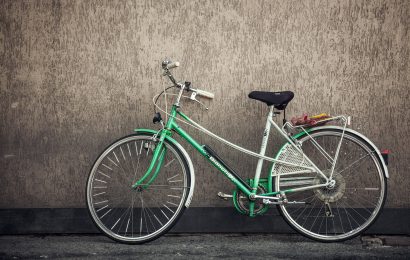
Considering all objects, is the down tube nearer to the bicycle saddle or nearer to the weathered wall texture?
the weathered wall texture

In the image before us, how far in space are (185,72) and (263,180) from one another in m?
1.35

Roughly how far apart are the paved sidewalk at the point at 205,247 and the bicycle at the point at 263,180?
147 millimetres

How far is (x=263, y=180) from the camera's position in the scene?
16.4ft

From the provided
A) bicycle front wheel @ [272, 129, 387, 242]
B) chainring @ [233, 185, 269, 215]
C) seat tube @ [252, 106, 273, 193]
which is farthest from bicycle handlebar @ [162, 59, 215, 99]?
bicycle front wheel @ [272, 129, 387, 242]

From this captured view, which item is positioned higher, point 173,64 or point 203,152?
point 173,64

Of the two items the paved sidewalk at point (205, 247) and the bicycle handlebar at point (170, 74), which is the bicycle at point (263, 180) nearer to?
the bicycle handlebar at point (170, 74)

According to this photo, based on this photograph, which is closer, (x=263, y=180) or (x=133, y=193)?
(x=263, y=180)

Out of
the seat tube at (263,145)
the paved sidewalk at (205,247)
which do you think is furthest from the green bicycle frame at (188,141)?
the paved sidewalk at (205,247)

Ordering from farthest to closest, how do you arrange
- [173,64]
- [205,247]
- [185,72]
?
[185,72] → [205,247] → [173,64]

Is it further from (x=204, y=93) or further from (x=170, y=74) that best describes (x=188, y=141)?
(x=170, y=74)

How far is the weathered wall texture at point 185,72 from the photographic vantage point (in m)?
5.20

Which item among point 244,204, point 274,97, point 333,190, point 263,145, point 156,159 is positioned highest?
point 274,97

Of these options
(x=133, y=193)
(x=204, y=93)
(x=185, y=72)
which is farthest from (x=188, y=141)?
(x=133, y=193)

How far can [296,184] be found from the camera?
495 centimetres
